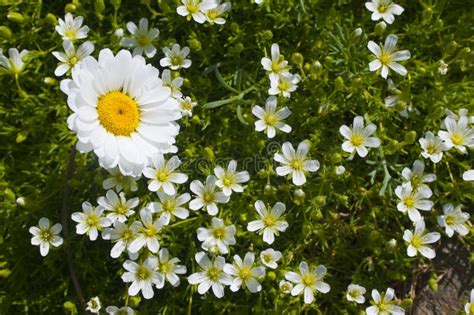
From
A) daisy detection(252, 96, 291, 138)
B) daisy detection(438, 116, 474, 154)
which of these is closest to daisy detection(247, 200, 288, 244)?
daisy detection(252, 96, 291, 138)

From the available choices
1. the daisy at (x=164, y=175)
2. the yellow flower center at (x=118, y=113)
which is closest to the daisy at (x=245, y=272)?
the daisy at (x=164, y=175)

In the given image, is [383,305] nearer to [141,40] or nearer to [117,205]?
[117,205]

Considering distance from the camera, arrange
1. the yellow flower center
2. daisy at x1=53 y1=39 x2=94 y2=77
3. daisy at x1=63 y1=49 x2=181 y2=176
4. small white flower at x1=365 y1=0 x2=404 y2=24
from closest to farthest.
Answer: daisy at x1=63 y1=49 x2=181 y2=176 → the yellow flower center → daisy at x1=53 y1=39 x2=94 y2=77 → small white flower at x1=365 y1=0 x2=404 y2=24

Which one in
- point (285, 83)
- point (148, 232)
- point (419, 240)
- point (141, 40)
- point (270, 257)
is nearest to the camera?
point (148, 232)

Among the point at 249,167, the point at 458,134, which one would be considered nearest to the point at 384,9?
the point at 458,134

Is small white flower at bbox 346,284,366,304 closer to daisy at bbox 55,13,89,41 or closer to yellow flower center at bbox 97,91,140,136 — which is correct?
yellow flower center at bbox 97,91,140,136
